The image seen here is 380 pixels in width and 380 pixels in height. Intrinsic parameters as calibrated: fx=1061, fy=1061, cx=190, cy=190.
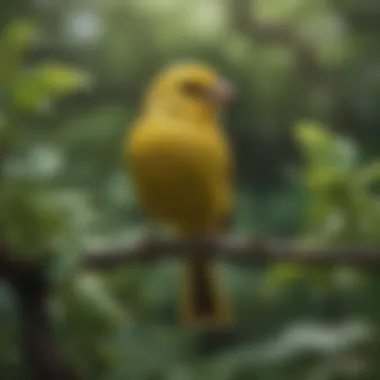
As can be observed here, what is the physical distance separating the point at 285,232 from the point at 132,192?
8.4 inches

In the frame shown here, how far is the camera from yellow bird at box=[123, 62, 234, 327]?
1.42 meters

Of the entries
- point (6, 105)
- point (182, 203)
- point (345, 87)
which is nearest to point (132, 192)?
point (182, 203)

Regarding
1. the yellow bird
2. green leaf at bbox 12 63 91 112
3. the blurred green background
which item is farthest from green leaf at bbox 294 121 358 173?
green leaf at bbox 12 63 91 112

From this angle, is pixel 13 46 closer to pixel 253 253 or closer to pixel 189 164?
pixel 189 164

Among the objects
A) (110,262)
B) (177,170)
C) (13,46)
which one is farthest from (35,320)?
(13,46)

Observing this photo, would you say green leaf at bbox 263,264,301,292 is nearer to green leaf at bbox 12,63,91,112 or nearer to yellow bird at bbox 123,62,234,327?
yellow bird at bbox 123,62,234,327

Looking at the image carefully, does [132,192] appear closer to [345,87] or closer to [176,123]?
[176,123]

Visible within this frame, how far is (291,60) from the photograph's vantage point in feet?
4.83

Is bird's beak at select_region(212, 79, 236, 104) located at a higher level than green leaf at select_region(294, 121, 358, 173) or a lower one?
higher

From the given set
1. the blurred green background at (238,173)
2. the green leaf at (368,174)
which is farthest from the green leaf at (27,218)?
the green leaf at (368,174)

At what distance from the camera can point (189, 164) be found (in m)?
1.43

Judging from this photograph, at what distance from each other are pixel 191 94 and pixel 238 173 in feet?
0.41

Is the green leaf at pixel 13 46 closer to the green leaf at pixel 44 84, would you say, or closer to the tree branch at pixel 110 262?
the green leaf at pixel 44 84

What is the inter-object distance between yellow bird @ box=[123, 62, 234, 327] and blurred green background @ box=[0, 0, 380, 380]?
0.06 ft
